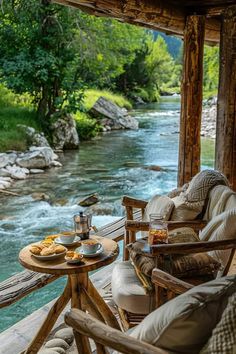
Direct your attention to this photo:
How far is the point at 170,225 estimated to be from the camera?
3.00 metres

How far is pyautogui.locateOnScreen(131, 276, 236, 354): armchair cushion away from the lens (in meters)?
1.38

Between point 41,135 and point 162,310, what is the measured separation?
909cm

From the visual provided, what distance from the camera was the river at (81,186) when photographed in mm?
4918

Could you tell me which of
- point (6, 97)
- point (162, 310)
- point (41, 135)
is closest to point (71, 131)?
point (41, 135)

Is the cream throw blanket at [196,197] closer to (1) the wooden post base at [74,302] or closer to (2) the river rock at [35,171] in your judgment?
(1) the wooden post base at [74,302]

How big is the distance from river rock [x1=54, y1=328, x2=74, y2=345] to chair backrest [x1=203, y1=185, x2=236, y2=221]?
46.4 inches

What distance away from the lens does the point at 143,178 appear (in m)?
8.48

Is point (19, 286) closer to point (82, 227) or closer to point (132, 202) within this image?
point (82, 227)

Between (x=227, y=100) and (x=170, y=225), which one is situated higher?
(x=227, y=100)

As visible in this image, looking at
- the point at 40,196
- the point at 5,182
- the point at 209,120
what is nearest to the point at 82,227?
the point at 40,196

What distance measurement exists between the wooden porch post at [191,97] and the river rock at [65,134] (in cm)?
643

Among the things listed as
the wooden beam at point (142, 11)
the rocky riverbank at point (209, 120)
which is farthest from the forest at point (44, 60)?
the wooden beam at point (142, 11)

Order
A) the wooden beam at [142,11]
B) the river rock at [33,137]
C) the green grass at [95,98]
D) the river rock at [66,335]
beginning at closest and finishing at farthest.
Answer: the river rock at [66,335]
the wooden beam at [142,11]
the river rock at [33,137]
the green grass at [95,98]

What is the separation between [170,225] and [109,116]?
11.8m
